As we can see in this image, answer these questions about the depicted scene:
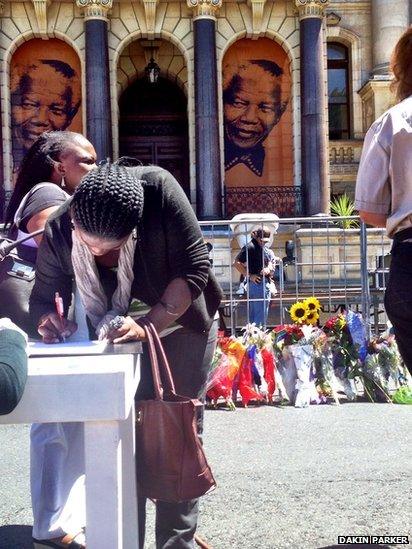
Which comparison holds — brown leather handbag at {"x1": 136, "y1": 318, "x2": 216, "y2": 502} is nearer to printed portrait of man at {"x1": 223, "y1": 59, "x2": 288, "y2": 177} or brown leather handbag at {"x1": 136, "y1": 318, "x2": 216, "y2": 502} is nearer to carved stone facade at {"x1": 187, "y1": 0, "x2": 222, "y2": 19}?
carved stone facade at {"x1": 187, "y1": 0, "x2": 222, "y2": 19}

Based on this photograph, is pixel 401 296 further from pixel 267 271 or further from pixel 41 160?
pixel 267 271

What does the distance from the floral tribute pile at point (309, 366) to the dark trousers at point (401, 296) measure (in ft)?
11.9

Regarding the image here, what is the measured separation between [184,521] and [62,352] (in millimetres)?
944

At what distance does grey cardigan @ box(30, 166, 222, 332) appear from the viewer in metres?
2.62

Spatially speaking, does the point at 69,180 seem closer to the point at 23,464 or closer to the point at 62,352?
the point at 62,352

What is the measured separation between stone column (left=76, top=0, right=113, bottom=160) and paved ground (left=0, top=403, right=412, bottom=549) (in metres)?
12.6

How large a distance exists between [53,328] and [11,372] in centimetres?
87

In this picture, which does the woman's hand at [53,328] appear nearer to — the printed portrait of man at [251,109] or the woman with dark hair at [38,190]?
the woman with dark hair at [38,190]

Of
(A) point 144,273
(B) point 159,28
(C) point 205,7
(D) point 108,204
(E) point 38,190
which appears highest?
(C) point 205,7

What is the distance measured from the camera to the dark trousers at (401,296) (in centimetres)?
265

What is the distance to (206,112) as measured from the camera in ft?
57.9

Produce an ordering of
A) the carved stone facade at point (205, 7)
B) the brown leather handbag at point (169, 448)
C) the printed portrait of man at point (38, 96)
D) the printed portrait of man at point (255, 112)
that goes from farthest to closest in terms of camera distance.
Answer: the printed portrait of man at point (255, 112)
the printed portrait of man at point (38, 96)
the carved stone facade at point (205, 7)
the brown leather handbag at point (169, 448)

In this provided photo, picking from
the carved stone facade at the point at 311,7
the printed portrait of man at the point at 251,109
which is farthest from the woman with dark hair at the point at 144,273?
the printed portrait of man at the point at 251,109

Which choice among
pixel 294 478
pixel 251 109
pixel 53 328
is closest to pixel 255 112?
pixel 251 109
